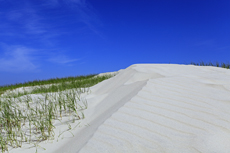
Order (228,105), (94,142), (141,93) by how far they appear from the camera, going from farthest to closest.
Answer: (141,93), (228,105), (94,142)

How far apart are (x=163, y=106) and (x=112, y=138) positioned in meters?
0.76

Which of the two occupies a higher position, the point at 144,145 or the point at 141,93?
the point at 141,93

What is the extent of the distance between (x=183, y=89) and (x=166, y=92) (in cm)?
29

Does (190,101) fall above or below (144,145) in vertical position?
above

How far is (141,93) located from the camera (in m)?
2.22

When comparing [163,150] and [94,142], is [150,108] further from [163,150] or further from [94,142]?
[94,142]

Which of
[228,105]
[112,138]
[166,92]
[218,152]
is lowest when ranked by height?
[218,152]

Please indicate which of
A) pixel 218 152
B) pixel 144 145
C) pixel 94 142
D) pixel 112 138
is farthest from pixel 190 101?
pixel 94 142

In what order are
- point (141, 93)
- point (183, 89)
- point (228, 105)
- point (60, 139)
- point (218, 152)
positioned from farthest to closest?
point (183, 89) < point (141, 93) < point (228, 105) < point (60, 139) < point (218, 152)

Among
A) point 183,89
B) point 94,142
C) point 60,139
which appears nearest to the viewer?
point 94,142

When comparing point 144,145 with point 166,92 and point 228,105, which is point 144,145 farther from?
point 228,105

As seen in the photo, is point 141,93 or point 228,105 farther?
point 141,93

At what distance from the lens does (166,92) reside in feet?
7.52

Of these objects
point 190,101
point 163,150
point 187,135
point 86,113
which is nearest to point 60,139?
point 86,113
